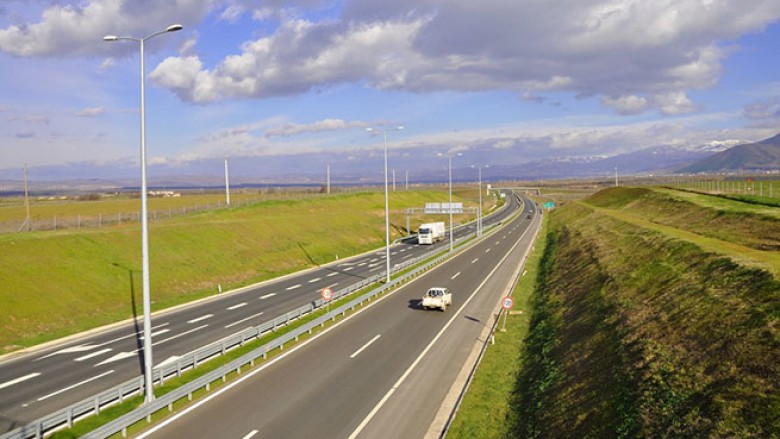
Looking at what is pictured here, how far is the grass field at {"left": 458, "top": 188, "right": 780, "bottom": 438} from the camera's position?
50.3ft

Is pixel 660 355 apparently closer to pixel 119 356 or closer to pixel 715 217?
pixel 119 356

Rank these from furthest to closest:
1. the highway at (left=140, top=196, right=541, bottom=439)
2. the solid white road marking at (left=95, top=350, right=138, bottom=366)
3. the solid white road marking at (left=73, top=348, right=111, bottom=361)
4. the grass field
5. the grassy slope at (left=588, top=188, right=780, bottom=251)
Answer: the grassy slope at (left=588, top=188, right=780, bottom=251), the solid white road marking at (left=73, top=348, right=111, bottom=361), the solid white road marking at (left=95, top=350, right=138, bottom=366), the highway at (left=140, top=196, right=541, bottom=439), the grass field

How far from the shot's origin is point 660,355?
19688mm

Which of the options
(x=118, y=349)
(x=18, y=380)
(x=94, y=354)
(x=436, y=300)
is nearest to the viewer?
(x=18, y=380)

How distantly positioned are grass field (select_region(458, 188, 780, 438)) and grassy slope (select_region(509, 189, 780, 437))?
0.16ft

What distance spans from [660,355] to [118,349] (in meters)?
27.0

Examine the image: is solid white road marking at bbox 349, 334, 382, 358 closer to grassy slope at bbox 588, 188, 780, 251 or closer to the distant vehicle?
the distant vehicle

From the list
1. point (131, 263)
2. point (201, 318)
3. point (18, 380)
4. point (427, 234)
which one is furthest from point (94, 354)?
point (427, 234)

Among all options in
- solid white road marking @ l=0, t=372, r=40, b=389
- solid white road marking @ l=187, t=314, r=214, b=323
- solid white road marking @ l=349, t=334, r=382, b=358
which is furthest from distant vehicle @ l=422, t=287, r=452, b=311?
solid white road marking @ l=0, t=372, r=40, b=389

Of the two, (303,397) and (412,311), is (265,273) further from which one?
(303,397)

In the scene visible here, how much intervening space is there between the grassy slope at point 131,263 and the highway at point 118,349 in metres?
2.86

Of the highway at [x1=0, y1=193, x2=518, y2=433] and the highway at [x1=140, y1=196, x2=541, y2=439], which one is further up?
the highway at [x1=140, y1=196, x2=541, y2=439]

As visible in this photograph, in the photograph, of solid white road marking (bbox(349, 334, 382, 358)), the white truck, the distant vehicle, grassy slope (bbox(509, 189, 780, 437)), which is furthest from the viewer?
the white truck

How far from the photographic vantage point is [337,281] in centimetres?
5041
